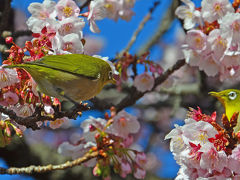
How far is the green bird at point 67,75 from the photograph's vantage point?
2545mm

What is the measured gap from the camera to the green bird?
254 cm

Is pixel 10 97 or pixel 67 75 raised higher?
pixel 67 75

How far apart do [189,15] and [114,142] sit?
1.56 m

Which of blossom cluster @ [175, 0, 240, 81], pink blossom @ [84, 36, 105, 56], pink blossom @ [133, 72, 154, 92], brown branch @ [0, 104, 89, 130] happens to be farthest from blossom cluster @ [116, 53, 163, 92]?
pink blossom @ [84, 36, 105, 56]

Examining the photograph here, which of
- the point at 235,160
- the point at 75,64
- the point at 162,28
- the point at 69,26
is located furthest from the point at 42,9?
the point at 162,28

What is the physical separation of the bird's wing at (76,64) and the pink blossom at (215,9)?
1.24 m

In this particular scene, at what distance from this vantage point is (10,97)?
2607 millimetres

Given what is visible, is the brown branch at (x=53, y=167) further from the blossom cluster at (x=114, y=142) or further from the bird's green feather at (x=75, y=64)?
the bird's green feather at (x=75, y=64)

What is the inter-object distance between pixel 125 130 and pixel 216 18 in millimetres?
1401

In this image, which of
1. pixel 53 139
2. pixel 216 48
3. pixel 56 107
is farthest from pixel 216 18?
pixel 53 139

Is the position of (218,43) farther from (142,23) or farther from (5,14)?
(5,14)

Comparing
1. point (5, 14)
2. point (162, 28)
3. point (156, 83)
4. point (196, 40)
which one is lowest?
point (156, 83)

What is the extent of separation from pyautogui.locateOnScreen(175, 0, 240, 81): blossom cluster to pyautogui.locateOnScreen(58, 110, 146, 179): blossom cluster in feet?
3.12

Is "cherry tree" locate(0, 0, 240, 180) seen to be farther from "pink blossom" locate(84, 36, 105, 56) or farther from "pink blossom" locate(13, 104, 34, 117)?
"pink blossom" locate(84, 36, 105, 56)
